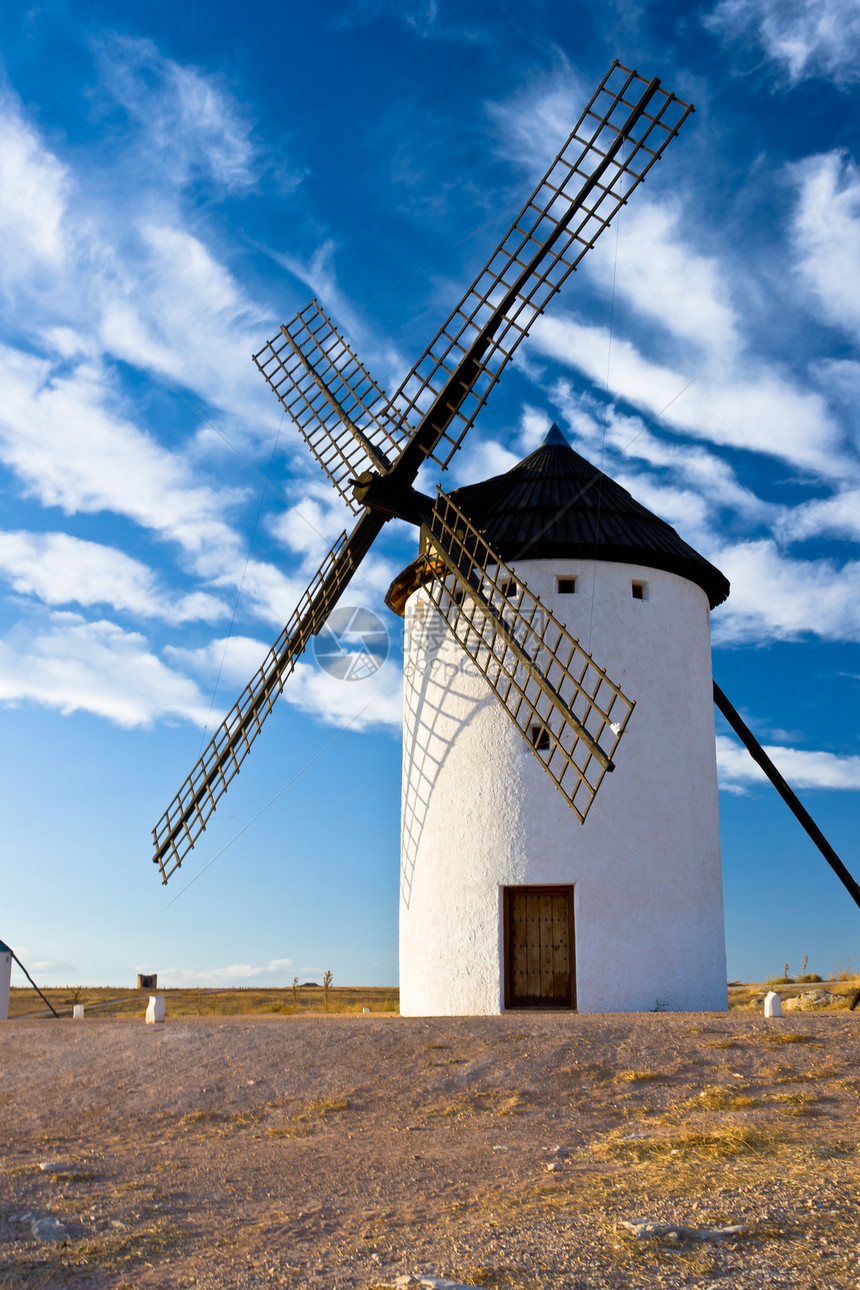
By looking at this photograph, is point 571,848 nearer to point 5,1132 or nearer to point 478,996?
point 478,996

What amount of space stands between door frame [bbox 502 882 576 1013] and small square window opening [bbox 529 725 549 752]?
→ 6.01ft

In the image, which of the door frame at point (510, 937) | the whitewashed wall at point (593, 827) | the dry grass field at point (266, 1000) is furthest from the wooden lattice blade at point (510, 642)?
the dry grass field at point (266, 1000)

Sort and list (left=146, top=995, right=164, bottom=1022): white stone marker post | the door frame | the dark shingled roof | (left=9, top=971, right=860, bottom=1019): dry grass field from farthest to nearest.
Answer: (left=9, top=971, right=860, bottom=1019): dry grass field < the dark shingled roof < the door frame < (left=146, top=995, right=164, bottom=1022): white stone marker post

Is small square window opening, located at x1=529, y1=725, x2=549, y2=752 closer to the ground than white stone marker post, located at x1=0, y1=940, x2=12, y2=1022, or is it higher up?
higher up

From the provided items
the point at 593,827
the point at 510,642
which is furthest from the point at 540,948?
the point at 510,642

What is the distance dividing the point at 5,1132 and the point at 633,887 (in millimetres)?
8164

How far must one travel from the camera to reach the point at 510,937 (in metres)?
14.2

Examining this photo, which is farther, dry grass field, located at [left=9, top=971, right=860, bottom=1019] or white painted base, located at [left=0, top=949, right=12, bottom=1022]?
dry grass field, located at [left=9, top=971, right=860, bottom=1019]

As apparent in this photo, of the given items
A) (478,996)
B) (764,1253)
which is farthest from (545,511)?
(764,1253)

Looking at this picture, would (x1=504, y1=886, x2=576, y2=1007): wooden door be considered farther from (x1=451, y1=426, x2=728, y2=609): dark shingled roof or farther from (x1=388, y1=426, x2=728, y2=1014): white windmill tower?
(x1=451, y1=426, x2=728, y2=609): dark shingled roof

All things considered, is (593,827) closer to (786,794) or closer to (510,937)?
(510,937)

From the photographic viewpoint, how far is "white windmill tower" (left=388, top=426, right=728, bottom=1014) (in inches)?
547

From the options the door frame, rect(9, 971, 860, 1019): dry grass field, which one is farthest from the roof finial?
rect(9, 971, 860, 1019): dry grass field

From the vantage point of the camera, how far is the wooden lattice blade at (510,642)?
13.6 m
